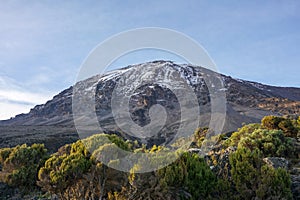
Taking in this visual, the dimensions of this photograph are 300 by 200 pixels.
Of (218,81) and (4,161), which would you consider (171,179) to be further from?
(218,81)

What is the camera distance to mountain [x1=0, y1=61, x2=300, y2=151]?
7281 cm

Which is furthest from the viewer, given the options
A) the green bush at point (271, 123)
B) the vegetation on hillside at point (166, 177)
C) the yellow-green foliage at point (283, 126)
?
the green bush at point (271, 123)

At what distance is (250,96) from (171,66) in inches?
2183

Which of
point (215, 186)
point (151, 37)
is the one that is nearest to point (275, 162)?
point (215, 186)

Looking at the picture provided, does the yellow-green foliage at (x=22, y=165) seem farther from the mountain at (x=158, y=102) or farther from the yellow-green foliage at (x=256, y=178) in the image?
the mountain at (x=158, y=102)

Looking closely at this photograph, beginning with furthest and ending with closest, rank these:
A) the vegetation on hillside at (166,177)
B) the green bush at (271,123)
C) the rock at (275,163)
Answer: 1. the green bush at (271,123)
2. the rock at (275,163)
3. the vegetation on hillside at (166,177)

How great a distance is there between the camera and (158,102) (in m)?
97.7

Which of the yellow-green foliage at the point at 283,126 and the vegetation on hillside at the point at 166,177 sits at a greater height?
the yellow-green foliage at the point at 283,126

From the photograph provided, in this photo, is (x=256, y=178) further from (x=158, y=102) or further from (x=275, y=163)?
(x=158, y=102)

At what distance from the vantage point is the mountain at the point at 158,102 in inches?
2867

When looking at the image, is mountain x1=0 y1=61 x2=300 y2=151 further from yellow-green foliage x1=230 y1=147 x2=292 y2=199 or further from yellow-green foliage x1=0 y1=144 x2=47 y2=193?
yellow-green foliage x1=230 y1=147 x2=292 y2=199

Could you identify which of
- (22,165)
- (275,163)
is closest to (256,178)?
(275,163)

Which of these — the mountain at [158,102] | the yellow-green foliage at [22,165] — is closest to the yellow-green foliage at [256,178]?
the yellow-green foliage at [22,165]

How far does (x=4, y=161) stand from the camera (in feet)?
53.0
